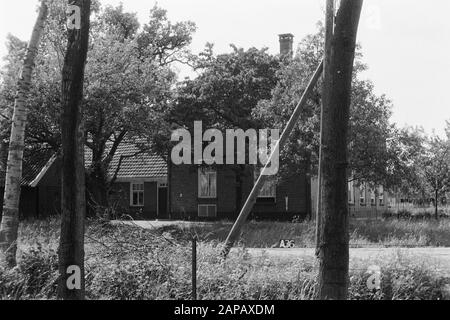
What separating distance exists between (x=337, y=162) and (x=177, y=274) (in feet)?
8.69

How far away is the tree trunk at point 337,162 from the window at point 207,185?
3145 centimetres

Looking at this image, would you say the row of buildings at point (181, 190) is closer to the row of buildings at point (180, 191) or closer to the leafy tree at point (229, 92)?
the row of buildings at point (180, 191)

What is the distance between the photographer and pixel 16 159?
10.9m

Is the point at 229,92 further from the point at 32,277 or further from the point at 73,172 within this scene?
the point at 73,172

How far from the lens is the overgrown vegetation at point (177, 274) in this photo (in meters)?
7.74

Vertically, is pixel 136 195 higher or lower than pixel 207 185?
lower

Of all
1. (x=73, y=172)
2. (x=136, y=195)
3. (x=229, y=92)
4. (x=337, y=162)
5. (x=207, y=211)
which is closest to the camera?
(x=73, y=172)

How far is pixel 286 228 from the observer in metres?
22.3

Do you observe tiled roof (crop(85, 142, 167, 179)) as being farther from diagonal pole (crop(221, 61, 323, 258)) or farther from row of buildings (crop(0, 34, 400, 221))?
diagonal pole (crop(221, 61, 323, 258))

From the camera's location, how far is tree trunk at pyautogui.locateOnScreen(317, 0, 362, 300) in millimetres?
6859

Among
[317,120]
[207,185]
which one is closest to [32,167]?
[207,185]

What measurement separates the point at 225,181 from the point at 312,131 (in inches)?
623

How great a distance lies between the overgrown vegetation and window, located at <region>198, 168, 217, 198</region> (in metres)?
29.1

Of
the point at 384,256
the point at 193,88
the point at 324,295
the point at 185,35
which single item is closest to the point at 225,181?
the point at 193,88
